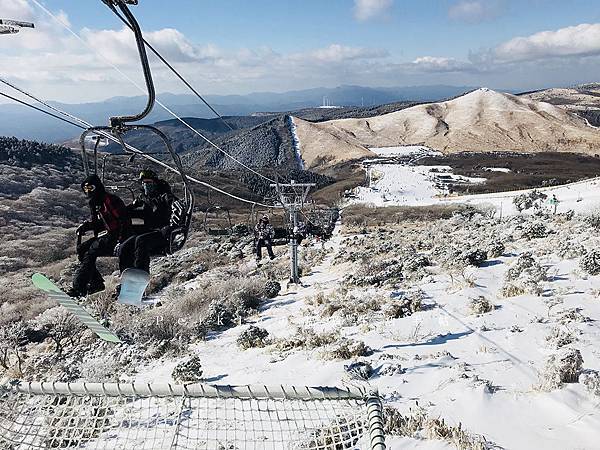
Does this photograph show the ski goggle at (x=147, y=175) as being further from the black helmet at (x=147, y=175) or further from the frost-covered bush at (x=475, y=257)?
the frost-covered bush at (x=475, y=257)

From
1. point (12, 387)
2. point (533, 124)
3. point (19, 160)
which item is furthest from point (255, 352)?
point (533, 124)

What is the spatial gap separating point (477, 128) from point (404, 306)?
99.1 m

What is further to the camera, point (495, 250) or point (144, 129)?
point (495, 250)

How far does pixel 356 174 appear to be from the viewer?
7306 centimetres

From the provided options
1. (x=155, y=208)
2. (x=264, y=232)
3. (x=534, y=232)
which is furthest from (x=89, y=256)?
(x=534, y=232)

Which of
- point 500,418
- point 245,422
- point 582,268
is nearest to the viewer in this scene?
point 500,418

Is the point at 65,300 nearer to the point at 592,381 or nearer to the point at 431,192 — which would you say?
the point at 592,381

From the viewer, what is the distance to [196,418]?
5.25 m

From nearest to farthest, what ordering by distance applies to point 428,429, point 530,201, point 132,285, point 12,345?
point 428,429 → point 132,285 → point 12,345 → point 530,201

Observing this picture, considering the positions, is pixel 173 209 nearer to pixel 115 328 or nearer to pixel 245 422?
pixel 245 422

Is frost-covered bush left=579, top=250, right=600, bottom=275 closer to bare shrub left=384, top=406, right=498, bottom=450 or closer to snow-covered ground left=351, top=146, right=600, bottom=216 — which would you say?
bare shrub left=384, top=406, right=498, bottom=450

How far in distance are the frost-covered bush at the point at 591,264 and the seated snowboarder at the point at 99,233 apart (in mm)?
9151

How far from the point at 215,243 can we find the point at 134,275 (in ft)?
74.2

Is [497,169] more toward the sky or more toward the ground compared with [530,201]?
more toward the ground
